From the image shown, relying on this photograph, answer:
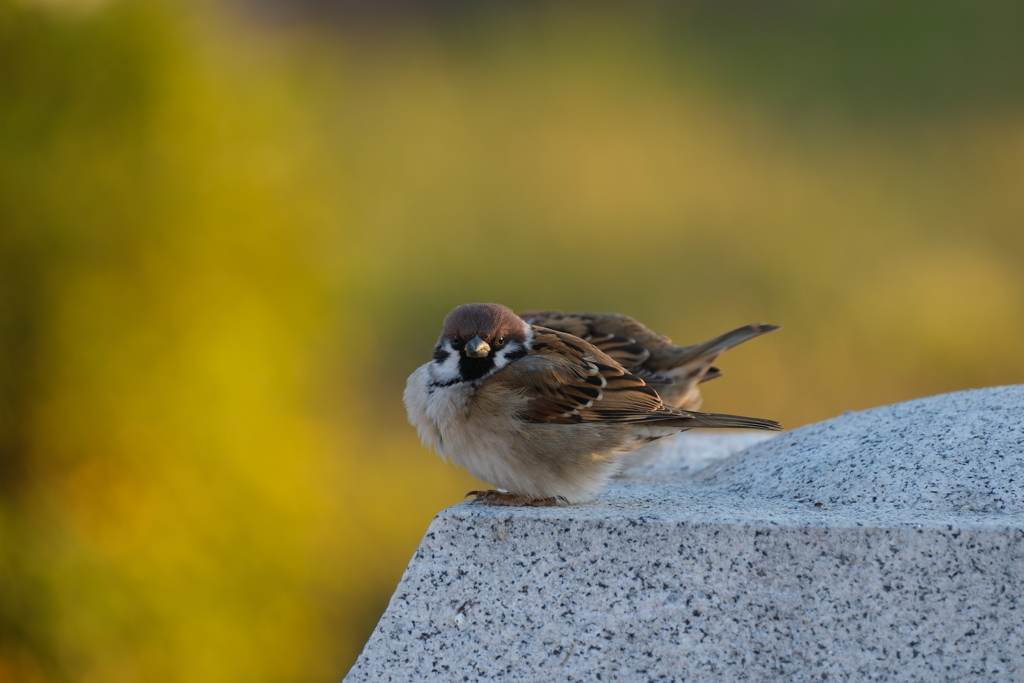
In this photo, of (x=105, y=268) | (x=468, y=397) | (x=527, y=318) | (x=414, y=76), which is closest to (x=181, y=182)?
(x=105, y=268)

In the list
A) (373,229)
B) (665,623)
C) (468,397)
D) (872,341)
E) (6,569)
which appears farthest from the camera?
(373,229)

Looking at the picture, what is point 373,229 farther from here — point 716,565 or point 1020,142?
point 716,565

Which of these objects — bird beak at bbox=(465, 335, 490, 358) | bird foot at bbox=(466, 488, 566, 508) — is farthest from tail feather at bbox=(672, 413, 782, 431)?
bird beak at bbox=(465, 335, 490, 358)

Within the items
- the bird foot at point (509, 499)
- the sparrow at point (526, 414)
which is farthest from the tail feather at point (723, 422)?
the bird foot at point (509, 499)

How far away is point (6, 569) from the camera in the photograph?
149 inches

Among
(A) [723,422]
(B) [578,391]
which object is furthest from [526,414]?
(A) [723,422]

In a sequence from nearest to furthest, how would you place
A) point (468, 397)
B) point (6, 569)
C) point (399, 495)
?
point (468, 397) → point (6, 569) → point (399, 495)

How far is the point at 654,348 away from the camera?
385 centimetres

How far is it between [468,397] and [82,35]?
250 cm

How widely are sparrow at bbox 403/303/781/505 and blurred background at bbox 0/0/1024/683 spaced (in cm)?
177

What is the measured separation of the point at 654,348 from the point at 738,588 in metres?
1.83

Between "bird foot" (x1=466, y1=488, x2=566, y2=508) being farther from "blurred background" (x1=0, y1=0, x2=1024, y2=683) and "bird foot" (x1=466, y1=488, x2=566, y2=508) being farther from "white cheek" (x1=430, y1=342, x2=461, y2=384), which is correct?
"blurred background" (x1=0, y1=0, x2=1024, y2=683)

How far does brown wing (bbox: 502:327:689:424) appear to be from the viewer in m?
2.62

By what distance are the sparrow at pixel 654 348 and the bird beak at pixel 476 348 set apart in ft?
3.62
